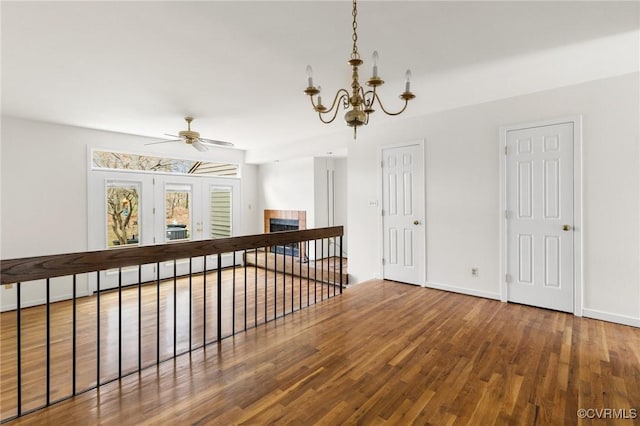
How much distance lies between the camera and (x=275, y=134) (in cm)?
594

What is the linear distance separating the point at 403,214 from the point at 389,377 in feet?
9.69

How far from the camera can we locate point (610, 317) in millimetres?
3301

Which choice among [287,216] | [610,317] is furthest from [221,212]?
[610,317]

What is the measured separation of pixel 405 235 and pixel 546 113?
2.33 metres

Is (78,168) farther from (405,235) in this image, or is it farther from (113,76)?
(405,235)

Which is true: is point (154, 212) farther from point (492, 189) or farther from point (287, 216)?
point (492, 189)

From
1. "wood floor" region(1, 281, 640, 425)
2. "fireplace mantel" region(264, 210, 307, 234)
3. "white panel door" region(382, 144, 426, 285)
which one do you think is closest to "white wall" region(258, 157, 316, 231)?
"fireplace mantel" region(264, 210, 307, 234)

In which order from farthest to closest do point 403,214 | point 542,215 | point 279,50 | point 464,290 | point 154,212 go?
1. point 154,212
2. point 403,214
3. point 464,290
4. point 542,215
5. point 279,50

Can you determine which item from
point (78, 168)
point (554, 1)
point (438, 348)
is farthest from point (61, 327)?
point (554, 1)

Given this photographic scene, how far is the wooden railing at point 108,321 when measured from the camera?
79.0 inches

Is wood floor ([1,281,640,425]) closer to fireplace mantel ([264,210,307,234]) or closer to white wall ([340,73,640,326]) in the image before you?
white wall ([340,73,640,326])

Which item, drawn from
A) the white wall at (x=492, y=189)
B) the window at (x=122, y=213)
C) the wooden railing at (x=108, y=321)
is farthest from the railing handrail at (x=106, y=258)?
the window at (x=122, y=213)

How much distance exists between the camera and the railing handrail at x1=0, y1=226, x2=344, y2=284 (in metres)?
1.79

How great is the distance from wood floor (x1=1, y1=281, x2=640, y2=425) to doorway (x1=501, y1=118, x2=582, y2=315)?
1.41ft
